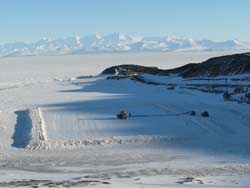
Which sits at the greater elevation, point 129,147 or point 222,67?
point 222,67

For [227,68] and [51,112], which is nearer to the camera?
[51,112]

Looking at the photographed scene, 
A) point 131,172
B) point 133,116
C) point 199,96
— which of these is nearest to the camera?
point 131,172

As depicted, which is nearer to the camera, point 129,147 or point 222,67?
point 129,147

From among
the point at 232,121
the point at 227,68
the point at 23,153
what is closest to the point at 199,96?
the point at 232,121

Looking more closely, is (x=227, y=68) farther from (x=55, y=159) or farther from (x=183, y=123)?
(x=55, y=159)

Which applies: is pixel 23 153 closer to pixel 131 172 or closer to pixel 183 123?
pixel 131 172

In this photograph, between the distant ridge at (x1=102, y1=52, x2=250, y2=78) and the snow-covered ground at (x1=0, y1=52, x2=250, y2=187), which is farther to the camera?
the distant ridge at (x1=102, y1=52, x2=250, y2=78)

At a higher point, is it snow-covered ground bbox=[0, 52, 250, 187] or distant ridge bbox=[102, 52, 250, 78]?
distant ridge bbox=[102, 52, 250, 78]

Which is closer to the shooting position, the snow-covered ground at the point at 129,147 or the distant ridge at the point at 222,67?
the snow-covered ground at the point at 129,147

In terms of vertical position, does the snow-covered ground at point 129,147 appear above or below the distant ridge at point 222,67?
below

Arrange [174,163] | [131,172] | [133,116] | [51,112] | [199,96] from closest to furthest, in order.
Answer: [131,172] < [174,163] < [133,116] < [51,112] < [199,96]
